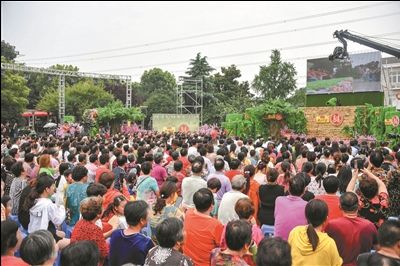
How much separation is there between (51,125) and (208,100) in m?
16.5

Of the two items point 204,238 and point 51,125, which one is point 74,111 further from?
point 204,238

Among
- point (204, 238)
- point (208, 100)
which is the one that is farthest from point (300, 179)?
point (208, 100)

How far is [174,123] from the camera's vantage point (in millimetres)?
26469

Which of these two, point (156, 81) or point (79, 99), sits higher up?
point (156, 81)

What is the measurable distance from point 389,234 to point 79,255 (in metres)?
2.11

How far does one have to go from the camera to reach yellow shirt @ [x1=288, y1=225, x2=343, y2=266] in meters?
3.13

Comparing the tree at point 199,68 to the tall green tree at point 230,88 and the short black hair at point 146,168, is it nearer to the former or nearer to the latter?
the tall green tree at point 230,88

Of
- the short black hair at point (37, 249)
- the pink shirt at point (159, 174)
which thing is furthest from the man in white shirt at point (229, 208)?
the pink shirt at point (159, 174)

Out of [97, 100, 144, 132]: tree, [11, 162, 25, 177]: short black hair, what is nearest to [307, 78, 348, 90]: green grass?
[97, 100, 144, 132]: tree

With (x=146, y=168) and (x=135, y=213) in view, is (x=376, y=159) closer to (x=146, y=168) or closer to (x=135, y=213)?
(x=146, y=168)

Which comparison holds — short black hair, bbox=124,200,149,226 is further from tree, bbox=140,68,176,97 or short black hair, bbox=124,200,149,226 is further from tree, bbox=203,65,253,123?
tree, bbox=140,68,176,97

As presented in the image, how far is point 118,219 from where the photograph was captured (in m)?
4.27

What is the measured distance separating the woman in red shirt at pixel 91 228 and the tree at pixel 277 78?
137ft

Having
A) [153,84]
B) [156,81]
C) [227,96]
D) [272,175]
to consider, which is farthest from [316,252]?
[156,81]
